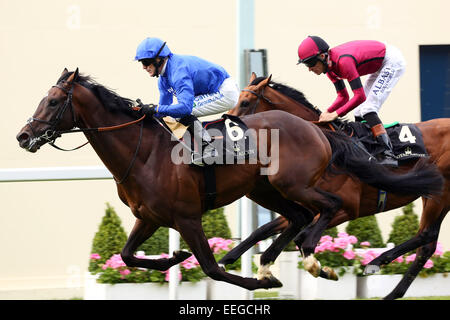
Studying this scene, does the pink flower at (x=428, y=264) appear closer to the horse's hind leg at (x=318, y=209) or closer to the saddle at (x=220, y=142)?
the horse's hind leg at (x=318, y=209)

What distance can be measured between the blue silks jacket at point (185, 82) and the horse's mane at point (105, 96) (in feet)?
0.78

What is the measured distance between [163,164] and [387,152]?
72.9 inches

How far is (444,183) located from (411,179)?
0.47m

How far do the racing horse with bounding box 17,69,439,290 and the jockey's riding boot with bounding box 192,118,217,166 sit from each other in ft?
0.25

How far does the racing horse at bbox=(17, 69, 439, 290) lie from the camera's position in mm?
4562

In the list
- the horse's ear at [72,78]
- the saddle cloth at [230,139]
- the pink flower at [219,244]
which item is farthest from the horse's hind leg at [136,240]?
the horse's ear at [72,78]

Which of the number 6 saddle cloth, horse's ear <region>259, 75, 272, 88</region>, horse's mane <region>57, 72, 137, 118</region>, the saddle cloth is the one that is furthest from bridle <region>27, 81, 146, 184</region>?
horse's ear <region>259, 75, 272, 88</region>

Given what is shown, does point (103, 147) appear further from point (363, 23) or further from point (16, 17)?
point (363, 23)

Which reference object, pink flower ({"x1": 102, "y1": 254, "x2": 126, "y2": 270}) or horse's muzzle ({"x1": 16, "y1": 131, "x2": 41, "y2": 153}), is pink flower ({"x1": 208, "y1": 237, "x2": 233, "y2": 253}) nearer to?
pink flower ({"x1": 102, "y1": 254, "x2": 126, "y2": 270})

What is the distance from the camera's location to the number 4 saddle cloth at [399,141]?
18.3 feet

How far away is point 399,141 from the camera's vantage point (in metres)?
5.68

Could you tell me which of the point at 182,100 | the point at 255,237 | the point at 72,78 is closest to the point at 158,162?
the point at 182,100

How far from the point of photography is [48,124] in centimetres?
448
